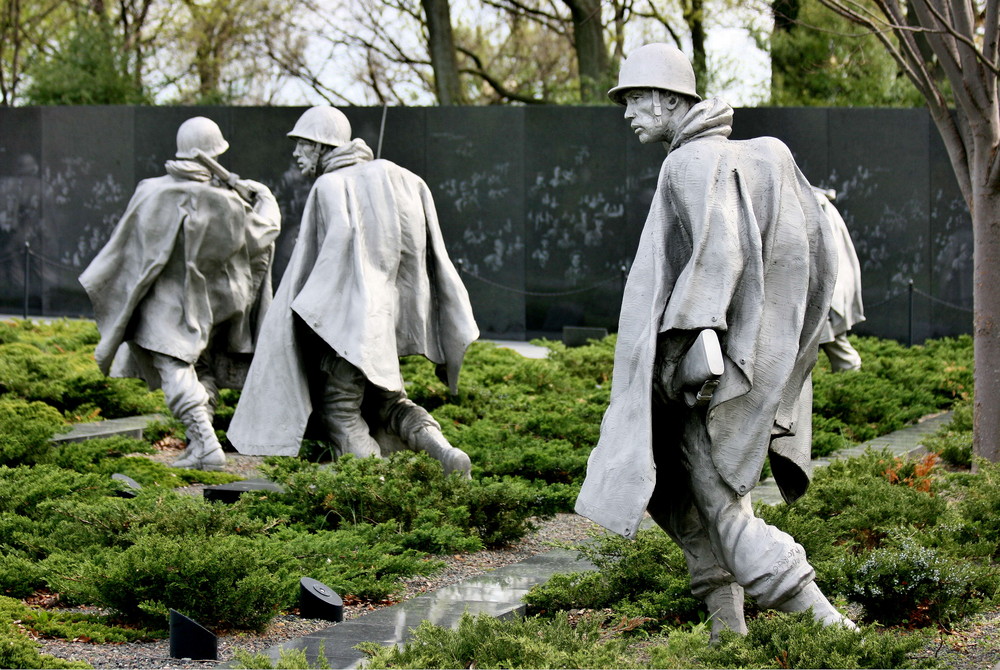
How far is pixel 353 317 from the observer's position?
757 cm

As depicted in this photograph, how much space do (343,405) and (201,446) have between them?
5.82ft

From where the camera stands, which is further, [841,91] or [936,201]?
[841,91]

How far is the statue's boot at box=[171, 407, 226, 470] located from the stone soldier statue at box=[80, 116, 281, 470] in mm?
15

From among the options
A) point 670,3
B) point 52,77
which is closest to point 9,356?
point 52,77

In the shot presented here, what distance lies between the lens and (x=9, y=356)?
11.8 meters

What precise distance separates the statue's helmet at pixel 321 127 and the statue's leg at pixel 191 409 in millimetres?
2167

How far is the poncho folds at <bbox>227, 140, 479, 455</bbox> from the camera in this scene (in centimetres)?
754

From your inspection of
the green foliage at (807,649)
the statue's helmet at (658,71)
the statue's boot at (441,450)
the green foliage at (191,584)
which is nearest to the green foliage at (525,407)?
the statue's boot at (441,450)

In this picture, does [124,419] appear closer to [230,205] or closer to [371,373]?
[230,205]

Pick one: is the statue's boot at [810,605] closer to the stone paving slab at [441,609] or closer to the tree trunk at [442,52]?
the stone paving slab at [441,609]

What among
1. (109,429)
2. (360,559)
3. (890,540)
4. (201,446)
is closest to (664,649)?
(890,540)

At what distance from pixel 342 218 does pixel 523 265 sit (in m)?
11.8

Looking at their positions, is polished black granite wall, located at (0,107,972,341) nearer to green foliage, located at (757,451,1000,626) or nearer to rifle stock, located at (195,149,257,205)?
rifle stock, located at (195,149,257,205)

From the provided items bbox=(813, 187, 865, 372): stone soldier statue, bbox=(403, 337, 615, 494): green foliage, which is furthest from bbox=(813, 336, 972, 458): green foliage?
bbox=(403, 337, 615, 494): green foliage
